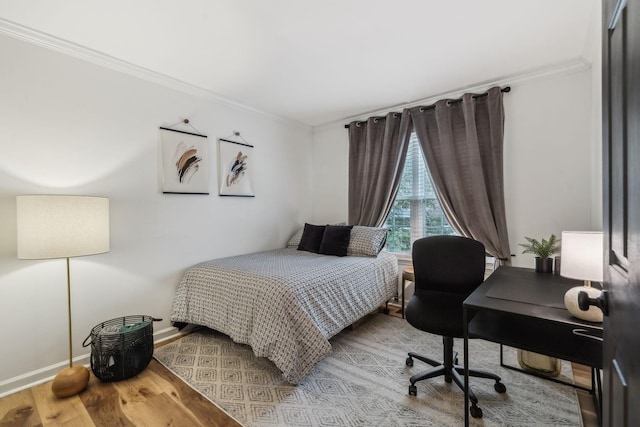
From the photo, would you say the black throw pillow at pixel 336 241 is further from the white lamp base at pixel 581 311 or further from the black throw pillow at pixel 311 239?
the white lamp base at pixel 581 311

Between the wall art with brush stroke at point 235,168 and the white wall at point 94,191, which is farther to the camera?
the wall art with brush stroke at point 235,168

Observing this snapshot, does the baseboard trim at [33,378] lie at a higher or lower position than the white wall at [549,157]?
lower

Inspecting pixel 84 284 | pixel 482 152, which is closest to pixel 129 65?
pixel 84 284

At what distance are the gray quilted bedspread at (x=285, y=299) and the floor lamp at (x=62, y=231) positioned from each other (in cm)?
86

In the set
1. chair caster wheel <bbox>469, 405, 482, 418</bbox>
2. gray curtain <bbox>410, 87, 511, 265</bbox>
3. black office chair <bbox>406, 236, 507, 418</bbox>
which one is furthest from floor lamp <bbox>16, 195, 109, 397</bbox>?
gray curtain <bbox>410, 87, 511, 265</bbox>

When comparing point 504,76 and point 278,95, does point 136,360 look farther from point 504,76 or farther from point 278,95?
point 504,76

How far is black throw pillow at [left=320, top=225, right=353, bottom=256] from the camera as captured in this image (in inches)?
128

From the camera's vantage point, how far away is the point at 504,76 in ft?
9.05

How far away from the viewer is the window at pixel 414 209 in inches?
133

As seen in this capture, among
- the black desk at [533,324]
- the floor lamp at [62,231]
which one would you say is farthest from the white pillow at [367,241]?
the floor lamp at [62,231]

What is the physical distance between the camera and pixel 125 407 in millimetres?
1743

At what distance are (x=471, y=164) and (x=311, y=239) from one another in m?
1.97

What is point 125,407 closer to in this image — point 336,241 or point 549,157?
point 336,241

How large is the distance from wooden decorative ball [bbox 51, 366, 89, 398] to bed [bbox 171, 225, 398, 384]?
0.81 m
